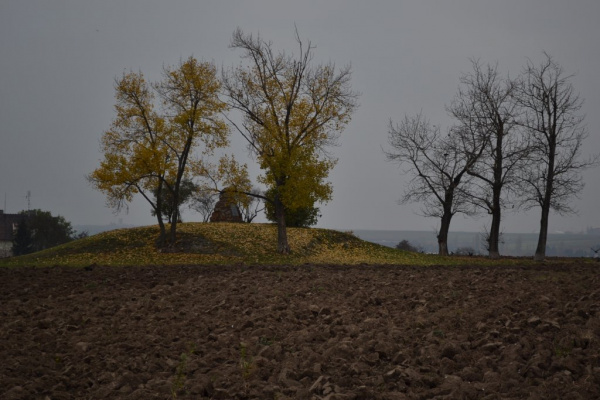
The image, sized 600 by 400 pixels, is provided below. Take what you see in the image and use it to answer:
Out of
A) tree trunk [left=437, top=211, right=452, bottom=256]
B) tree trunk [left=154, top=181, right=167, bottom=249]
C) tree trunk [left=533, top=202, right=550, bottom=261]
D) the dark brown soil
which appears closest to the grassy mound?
tree trunk [left=154, top=181, right=167, bottom=249]

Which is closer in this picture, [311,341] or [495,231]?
[311,341]

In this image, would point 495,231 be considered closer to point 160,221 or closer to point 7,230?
point 160,221

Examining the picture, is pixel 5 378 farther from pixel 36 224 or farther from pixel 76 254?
pixel 36 224

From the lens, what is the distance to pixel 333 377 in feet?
26.7

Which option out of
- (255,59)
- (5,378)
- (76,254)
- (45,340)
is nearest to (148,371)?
(5,378)

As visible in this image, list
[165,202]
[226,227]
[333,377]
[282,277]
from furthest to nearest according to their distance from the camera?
[165,202], [226,227], [282,277], [333,377]

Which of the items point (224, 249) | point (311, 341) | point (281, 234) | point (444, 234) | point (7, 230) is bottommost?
point (311, 341)

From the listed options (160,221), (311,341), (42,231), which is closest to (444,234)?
(160,221)

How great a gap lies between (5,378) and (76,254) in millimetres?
24336

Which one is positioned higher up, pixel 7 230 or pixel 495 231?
pixel 495 231

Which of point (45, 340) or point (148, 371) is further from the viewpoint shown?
point (45, 340)

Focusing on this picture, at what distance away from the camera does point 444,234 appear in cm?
3825

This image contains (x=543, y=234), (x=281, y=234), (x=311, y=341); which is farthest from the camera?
(x=543, y=234)

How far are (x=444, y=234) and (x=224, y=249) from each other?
15.0 meters
